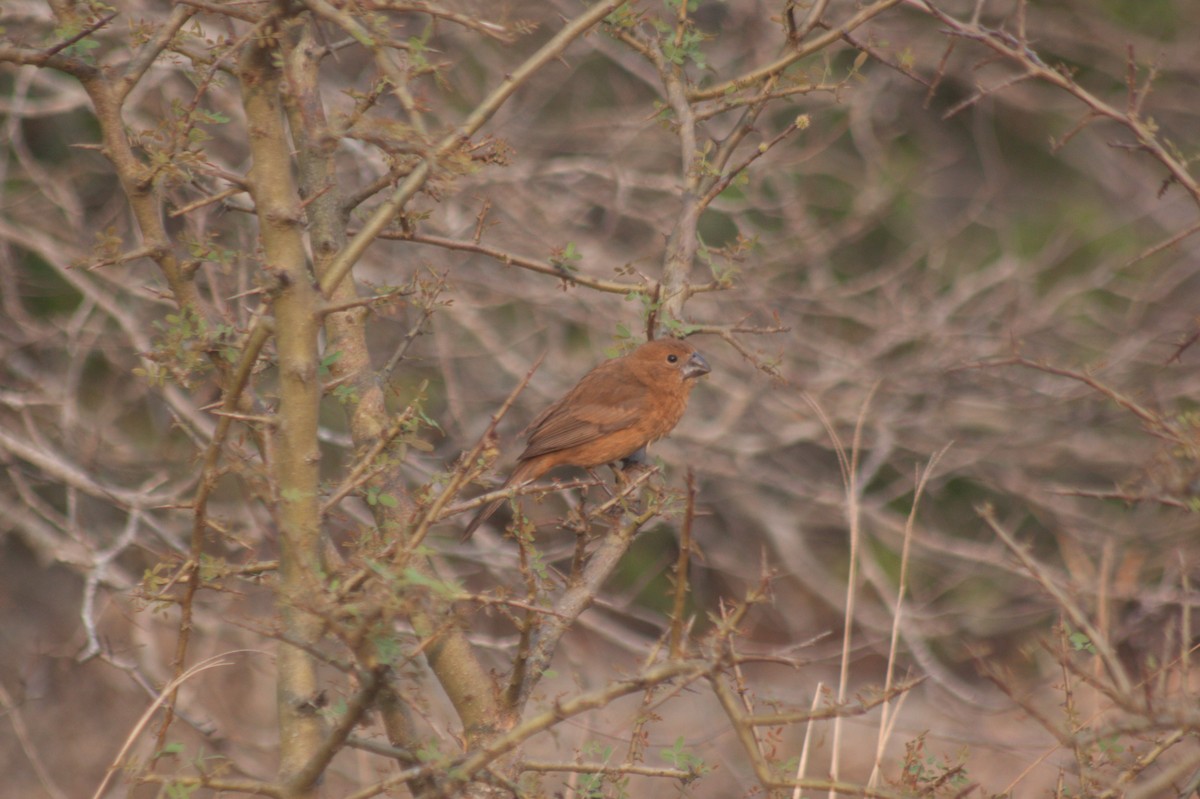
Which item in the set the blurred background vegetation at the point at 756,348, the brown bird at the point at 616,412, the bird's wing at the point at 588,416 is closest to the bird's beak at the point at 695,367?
the brown bird at the point at 616,412

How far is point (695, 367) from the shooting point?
5.86m

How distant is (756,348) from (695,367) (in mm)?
1258

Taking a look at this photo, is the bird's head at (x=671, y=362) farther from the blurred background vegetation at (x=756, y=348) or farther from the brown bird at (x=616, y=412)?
the blurred background vegetation at (x=756, y=348)

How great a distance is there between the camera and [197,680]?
8516mm

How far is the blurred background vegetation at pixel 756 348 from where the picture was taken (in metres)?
7.43

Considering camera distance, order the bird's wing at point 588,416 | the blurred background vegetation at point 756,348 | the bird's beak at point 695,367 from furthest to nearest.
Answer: the blurred background vegetation at point 756,348 < the bird's beak at point 695,367 < the bird's wing at point 588,416

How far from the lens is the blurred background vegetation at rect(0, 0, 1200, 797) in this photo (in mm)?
7426

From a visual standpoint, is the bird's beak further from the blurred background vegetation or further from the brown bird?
the blurred background vegetation

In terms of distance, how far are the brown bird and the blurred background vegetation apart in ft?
4.19

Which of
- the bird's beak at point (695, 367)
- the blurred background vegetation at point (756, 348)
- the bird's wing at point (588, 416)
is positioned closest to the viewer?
the bird's wing at point (588, 416)

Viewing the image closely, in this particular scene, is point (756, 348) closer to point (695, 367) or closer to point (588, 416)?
point (695, 367)

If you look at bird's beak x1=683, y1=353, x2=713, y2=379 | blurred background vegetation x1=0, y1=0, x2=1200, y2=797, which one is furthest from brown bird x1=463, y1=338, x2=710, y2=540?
blurred background vegetation x1=0, y1=0, x2=1200, y2=797

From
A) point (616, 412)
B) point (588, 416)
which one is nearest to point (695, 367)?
point (616, 412)

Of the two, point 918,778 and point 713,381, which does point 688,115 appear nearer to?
point 918,778
